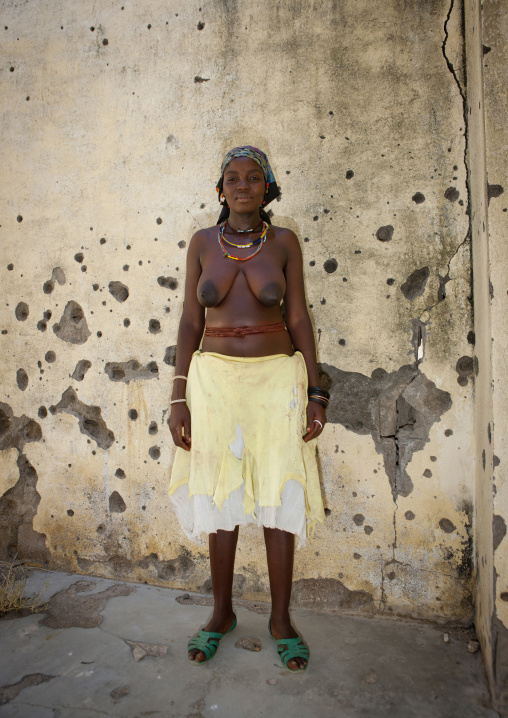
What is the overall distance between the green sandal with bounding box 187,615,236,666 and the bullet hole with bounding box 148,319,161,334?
54.7 inches

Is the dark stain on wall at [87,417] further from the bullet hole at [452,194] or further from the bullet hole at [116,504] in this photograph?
the bullet hole at [452,194]

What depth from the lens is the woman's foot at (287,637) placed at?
1876 millimetres

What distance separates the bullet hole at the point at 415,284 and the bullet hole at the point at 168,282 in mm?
1109

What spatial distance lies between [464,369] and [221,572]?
4.43 ft

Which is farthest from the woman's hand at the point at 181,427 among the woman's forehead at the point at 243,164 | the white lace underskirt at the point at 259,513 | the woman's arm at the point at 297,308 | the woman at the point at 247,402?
the woman's forehead at the point at 243,164

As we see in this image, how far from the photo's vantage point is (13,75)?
2.84 m

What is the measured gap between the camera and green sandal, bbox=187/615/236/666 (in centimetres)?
195

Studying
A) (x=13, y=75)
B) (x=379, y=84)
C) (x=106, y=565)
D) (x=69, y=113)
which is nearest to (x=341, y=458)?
(x=106, y=565)

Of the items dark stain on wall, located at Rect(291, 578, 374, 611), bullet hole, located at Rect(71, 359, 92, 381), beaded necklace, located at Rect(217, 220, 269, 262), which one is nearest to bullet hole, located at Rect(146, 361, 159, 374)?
bullet hole, located at Rect(71, 359, 92, 381)

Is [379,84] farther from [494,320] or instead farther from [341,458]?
[341,458]

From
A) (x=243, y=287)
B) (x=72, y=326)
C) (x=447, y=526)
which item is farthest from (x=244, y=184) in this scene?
(x=447, y=526)

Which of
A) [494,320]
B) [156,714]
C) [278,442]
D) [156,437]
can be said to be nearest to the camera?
[156,714]

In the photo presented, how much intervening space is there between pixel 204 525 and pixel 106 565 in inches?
40.8

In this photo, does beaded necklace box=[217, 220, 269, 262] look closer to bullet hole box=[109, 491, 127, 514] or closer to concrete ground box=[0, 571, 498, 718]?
bullet hole box=[109, 491, 127, 514]
